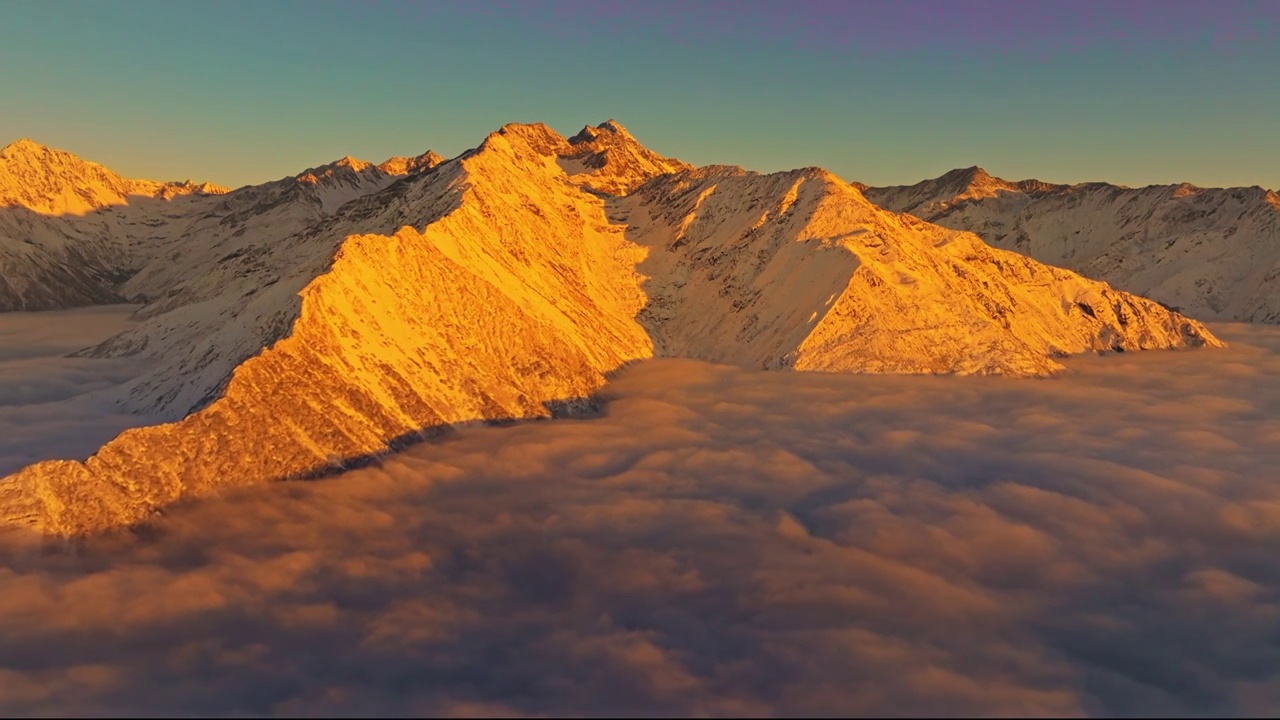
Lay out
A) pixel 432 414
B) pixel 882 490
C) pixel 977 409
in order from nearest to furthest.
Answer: pixel 882 490 < pixel 432 414 < pixel 977 409

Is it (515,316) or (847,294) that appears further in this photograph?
(847,294)

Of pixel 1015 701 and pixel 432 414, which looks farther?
pixel 432 414

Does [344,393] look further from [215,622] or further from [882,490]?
[882,490]

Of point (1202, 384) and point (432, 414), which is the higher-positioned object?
point (1202, 384)

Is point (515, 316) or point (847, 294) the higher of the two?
point (847, 294)

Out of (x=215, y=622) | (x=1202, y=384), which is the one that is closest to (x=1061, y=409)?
(x=1202, y=384)

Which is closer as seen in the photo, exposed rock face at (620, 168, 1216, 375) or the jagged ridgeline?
the jagged ridgeline

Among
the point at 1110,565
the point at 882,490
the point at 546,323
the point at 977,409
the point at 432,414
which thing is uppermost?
the point at 546,323

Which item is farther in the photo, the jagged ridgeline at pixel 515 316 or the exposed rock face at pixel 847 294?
the exposed rock face at pixel 847 294
